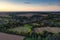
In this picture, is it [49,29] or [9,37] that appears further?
[49,29]

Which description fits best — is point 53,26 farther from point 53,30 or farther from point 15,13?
point 15,13

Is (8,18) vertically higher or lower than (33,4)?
lower

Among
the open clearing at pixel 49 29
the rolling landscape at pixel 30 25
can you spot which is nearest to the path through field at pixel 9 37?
the rolling landscape at pixel 30 25

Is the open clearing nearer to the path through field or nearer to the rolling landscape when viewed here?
the rolling landscape

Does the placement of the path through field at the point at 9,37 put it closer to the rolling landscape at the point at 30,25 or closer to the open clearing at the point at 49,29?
the rolling landscape at the point at 30,25

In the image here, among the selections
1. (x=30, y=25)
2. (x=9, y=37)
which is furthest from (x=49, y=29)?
(x=9, y=37)

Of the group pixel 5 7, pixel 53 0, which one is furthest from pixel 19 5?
pixel 53 0

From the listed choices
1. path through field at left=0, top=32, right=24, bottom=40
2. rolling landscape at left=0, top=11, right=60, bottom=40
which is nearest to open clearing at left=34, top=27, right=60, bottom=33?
rolling landscape at left=0, top=11, right=60, bottom=40

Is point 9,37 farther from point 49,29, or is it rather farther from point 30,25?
point 49,29
